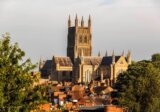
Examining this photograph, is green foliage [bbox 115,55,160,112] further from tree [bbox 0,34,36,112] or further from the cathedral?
the cathedral

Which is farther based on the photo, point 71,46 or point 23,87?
point 71,46

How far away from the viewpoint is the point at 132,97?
60531 millimetres

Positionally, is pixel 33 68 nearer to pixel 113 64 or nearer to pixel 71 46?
pixel 113 64

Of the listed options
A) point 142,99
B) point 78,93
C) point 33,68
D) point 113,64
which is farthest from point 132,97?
point 113,64

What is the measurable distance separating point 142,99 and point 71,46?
12982 centimetres

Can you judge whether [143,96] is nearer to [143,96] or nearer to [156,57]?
[143,96]

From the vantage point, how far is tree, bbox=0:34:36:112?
24141mm

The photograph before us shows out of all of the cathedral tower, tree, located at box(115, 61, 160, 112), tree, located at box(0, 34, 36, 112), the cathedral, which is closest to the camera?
tree, located at box(0, 34, 36, 112)

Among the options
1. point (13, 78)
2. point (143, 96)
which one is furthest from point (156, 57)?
point (13, 78)

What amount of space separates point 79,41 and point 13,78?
166 m

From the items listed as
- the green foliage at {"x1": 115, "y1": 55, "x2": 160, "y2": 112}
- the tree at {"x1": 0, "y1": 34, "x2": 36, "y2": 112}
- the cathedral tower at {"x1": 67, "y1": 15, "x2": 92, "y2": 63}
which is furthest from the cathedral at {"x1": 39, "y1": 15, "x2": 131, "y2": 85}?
the tree at {"x1": 0, "y1": 34, "x2": 36, "y2": 112}

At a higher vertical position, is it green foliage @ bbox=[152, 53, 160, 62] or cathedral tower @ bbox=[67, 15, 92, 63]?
cathedral tower @ bbox=[67, 15, 92, 63]

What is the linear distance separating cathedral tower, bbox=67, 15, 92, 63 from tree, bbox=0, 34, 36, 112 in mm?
161111

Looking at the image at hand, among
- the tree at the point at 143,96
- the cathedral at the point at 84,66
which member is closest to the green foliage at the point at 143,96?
the tree at the point at 143,96
